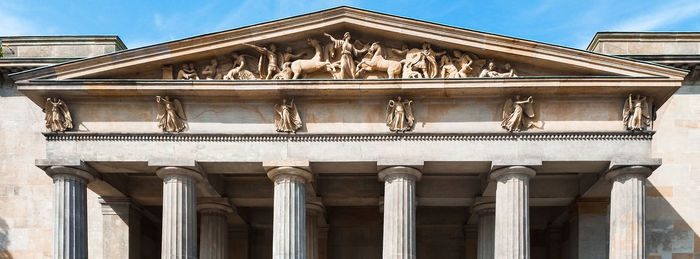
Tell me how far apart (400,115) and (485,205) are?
298 inches

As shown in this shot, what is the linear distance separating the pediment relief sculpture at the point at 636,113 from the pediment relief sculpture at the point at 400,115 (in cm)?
739

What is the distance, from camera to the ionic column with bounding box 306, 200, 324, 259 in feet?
125

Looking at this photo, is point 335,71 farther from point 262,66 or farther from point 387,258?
point 387,258

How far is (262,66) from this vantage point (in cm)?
3262

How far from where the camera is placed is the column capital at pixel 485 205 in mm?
37031

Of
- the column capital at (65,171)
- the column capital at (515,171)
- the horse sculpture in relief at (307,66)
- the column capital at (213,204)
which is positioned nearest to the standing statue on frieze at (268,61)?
the horse sculpture in relief at (307,66)

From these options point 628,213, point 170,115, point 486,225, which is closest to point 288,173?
point 170,115

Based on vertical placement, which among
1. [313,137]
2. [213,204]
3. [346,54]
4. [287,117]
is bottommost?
[213,204]

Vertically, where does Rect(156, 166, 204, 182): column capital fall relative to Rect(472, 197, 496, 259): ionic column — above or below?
above

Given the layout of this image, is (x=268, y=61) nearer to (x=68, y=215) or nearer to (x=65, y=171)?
(x=65, y=171)

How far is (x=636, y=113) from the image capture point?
31.6 meters

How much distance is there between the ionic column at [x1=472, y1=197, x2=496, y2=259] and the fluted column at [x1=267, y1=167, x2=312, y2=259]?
28.0 ft

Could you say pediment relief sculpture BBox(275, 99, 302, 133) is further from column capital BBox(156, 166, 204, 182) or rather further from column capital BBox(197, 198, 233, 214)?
column capital BBox(197, 198, 233, 214)

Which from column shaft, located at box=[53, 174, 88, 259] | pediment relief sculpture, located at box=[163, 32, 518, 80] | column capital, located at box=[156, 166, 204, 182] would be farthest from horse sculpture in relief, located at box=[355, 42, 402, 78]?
column shaft, located at box=[53, 174, 88, 259]
